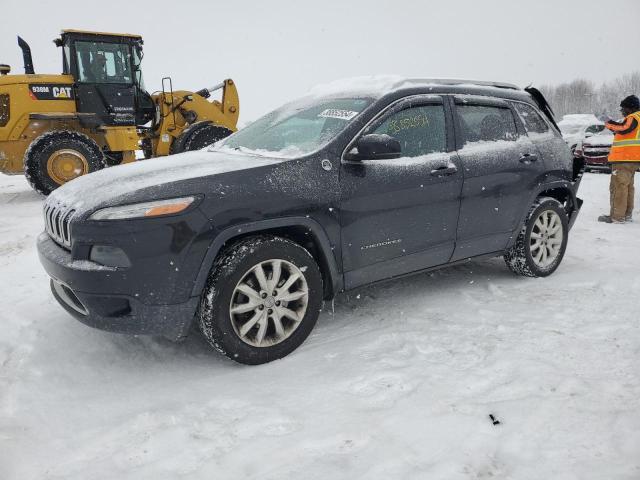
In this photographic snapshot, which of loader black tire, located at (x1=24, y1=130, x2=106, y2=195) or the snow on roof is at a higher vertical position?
the snow on roof

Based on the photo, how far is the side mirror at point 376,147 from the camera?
3074 mm

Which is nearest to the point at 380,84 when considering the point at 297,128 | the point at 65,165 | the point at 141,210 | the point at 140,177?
the point at 297,128

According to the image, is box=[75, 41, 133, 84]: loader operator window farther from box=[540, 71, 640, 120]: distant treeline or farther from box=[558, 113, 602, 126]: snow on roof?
box=[540, 71, 640, 120]: distant treeline

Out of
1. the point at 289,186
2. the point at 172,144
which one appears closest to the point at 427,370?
the point at 289,186

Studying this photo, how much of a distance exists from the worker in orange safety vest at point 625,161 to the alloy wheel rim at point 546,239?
3275 millimetres

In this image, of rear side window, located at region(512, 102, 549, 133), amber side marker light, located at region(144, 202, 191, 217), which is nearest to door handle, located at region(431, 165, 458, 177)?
rear side window, located at region(512, 102, 549, 133)

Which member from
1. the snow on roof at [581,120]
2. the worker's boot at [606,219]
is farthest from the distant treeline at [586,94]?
the worker's boot at [606,219]

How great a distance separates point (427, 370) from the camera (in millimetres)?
2848

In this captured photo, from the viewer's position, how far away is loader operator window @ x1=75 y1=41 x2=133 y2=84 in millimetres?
9375

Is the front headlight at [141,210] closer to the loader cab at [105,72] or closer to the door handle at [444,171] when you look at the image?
the door handle at [444,171]

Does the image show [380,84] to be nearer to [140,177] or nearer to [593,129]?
[140,177]

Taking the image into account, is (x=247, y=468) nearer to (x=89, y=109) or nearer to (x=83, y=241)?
(x=83, y=241)

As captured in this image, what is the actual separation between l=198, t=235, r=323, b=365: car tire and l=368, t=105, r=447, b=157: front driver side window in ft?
3.71

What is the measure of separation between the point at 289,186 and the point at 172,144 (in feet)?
26.4
